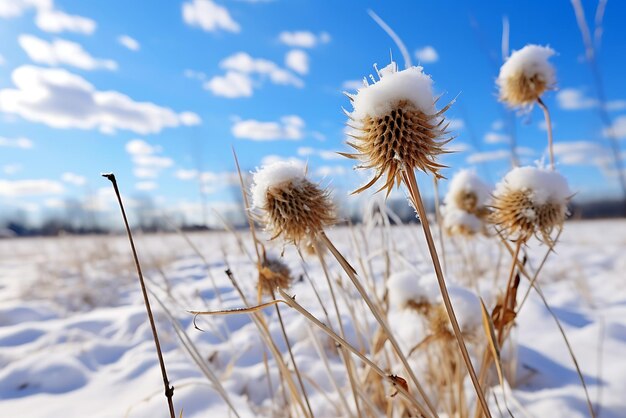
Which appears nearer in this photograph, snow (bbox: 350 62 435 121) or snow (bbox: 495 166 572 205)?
snow (bbox: 350 62 435 121)

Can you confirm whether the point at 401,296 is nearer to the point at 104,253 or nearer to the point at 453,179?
the point at 453,179

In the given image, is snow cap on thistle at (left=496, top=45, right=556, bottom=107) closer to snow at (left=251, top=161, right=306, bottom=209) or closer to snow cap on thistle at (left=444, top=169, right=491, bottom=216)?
snow cap on thistle at (left=444, top=169, right=491, bottom=216)

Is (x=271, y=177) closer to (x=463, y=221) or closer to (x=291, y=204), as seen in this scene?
(x=291, y=204)

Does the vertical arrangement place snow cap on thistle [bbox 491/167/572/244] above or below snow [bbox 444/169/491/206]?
below

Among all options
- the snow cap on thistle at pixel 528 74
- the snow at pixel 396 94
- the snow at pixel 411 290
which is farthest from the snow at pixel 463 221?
the snow at pixel 396 94

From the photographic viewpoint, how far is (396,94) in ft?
2.09

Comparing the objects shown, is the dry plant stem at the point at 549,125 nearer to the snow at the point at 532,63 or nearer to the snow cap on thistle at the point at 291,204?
the snow at the point at 532,63

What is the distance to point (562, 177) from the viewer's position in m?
0.99

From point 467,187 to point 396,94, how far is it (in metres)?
1.05

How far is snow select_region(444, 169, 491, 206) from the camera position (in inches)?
61.0

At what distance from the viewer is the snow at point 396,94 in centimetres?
64

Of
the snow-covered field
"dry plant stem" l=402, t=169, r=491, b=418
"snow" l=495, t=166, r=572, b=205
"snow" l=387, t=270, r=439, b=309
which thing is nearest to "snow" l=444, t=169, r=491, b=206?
the snow-covered field

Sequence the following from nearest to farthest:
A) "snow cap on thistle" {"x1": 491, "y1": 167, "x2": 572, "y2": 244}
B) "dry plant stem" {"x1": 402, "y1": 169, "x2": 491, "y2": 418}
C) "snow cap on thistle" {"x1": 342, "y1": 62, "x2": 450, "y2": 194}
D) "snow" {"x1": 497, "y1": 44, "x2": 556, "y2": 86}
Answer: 1. "dry plant stem" {"x1": 402, "y1": 169, "x2": 491, "y2": 418}
2. "snow cap on thistle" {"x1": 342, "y1": 62, "x2": 450, "y2": 194}
3. "snow cap on thistle" {"x1": 491, "y1": 167, "x2": 572, "y2": 244}
4. "snow" {"x1": 497, "y1": 44, "x2": 556, "y2": 86}

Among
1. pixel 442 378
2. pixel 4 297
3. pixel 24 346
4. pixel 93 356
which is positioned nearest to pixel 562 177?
pixel 442 378
